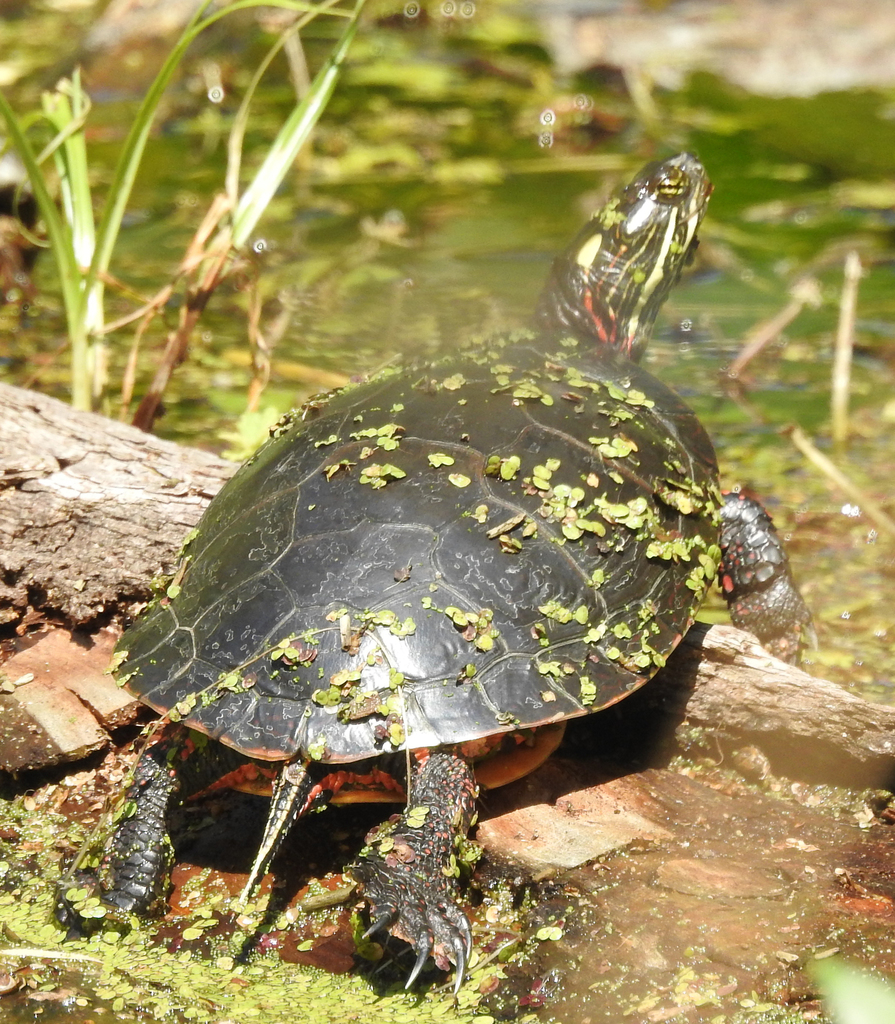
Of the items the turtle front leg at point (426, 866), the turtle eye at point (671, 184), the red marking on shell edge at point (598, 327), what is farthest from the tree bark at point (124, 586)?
the turtle eye at point (671, 184)

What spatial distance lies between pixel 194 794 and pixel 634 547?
56.6 inches

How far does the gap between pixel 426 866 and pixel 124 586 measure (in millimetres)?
1597

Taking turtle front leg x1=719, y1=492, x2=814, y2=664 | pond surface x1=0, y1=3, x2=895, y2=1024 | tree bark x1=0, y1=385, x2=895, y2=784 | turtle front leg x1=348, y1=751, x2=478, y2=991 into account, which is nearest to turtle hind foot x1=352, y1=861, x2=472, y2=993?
turtle front leg x1=348, y1=751, x2=478, y2=991

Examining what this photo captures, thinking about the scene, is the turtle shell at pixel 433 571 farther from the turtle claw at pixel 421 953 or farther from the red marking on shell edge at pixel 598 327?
the red marking on shell edge at pixel 598 327

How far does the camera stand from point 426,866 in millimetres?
2705

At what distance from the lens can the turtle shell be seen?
280 centimetres

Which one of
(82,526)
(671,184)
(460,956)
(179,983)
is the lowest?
(179,983)

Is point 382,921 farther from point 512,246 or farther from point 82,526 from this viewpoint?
point 512,246

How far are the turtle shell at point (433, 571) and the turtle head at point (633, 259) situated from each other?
3.62 feet

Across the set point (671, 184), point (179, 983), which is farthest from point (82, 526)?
point (671, 184)

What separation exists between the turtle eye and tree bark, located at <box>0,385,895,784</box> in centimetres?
204

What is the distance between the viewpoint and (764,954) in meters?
2.75

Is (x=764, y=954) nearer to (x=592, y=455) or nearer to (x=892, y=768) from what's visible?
(x=892, y=768)

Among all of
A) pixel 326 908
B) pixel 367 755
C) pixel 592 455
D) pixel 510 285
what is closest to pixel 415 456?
pixel 592 455
